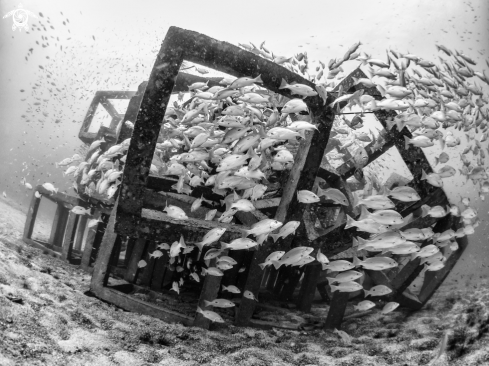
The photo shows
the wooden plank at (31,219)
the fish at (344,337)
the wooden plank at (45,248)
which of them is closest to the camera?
the fish at (344,337)

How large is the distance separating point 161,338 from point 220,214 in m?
2.24

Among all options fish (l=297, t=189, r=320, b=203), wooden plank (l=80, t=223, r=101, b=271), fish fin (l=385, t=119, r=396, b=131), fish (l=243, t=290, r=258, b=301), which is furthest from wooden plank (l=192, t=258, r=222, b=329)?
fish fin (l=385, t=119, r=396, b=131)

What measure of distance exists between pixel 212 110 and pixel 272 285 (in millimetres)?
4991

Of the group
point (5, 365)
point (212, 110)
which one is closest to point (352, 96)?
point (212, 110)

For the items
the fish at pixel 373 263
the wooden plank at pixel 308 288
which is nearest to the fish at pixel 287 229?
the fish at pixel 373 263

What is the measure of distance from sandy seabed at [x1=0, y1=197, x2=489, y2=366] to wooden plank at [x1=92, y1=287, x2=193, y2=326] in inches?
4.1

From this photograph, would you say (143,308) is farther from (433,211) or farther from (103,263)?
(433,211)

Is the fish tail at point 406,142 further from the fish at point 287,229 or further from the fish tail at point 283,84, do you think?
the fish tail at point 283,84

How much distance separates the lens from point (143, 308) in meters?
4.46

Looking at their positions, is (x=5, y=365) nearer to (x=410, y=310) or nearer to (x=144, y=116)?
(x=144, y=116)

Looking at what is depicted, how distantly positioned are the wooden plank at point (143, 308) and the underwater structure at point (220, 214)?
0.01m

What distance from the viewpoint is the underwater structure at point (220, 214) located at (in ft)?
10.2

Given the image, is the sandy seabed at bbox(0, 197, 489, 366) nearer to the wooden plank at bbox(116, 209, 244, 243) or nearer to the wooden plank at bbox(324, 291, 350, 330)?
the wooden plank at bbox(324, 291, 350, 330)

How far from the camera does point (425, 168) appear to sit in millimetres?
4602
